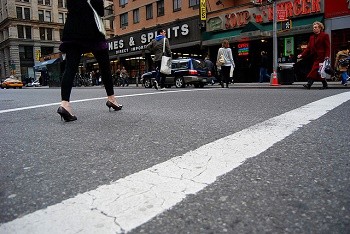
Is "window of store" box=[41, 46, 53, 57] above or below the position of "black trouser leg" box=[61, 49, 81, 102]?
above

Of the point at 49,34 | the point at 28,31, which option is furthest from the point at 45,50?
the point at 28,31

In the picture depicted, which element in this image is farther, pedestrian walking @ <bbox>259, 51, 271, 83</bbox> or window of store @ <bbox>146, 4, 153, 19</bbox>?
window of store @ <bbox>146, 4, 153, 19</bbox>

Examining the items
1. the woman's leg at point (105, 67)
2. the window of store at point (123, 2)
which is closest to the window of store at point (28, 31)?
the window of store at point (123, 2)

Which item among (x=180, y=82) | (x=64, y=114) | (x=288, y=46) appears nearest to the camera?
(x=64, y=114)

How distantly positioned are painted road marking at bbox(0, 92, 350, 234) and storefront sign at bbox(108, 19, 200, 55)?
22.0 m

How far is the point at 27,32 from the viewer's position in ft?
197

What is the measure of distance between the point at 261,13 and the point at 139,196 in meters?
19.4

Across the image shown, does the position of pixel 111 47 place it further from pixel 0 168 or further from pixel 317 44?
pixel 0 168

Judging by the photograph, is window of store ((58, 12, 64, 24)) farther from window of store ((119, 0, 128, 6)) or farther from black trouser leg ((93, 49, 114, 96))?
black trouser leg ((93, 49, 114, 96))

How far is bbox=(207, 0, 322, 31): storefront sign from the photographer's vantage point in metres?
16.4

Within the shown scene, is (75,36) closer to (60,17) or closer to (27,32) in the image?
(27,32)

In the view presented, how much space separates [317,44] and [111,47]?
27900 millimetres

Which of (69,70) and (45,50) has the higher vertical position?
(45,50)

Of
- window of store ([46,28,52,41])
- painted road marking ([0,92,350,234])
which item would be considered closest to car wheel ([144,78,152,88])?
painted road marking ([0,92,350,234])
